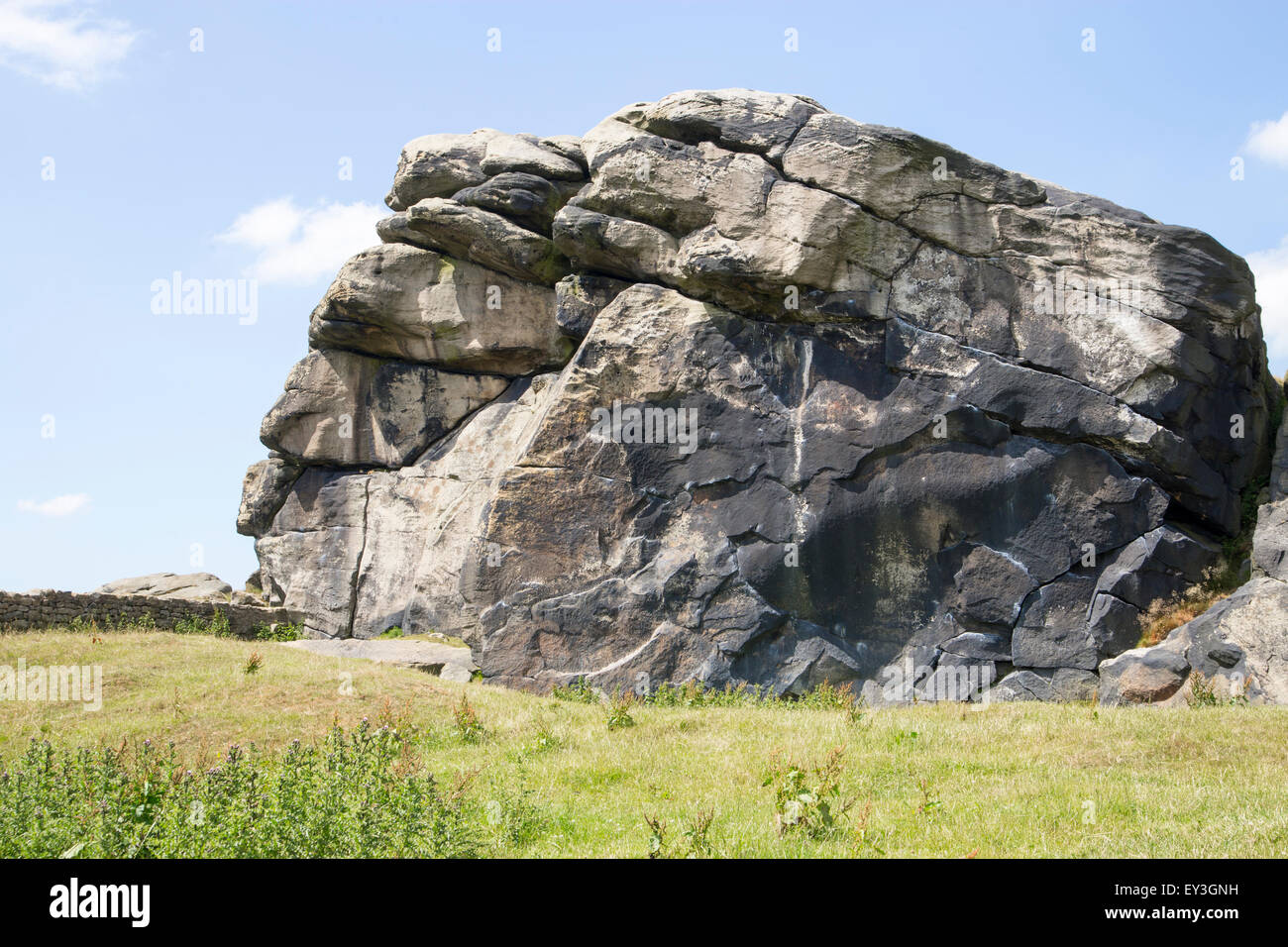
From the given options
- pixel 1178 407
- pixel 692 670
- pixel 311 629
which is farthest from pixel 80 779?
pixel 1178 407

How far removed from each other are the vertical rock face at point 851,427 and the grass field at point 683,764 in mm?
2653

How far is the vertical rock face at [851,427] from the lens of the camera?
836 inches

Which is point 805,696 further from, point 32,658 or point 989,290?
point 32,658

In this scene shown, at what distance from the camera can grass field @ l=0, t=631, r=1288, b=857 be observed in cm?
926

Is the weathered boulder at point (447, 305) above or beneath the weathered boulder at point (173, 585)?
above

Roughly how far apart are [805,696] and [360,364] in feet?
49.9

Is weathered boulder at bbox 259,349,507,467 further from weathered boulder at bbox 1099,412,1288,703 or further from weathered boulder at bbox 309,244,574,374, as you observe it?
weathered boulder at bbox 1099,412,1288,703

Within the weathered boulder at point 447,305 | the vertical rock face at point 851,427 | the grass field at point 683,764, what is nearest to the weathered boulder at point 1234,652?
the vertical rock face at point 851,427

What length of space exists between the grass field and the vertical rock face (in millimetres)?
2653

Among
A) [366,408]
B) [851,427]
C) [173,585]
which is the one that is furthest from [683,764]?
[173,585]

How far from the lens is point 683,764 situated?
13.3 metres

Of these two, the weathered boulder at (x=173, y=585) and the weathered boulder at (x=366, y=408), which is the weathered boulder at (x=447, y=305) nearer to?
the weathered boulder at (x=366, y=408)

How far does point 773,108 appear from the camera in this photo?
939 inches

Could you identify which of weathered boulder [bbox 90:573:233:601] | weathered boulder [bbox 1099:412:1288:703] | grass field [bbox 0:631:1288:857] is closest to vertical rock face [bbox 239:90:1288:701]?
weathered boulder [bbox 1099:412:1288:703]
